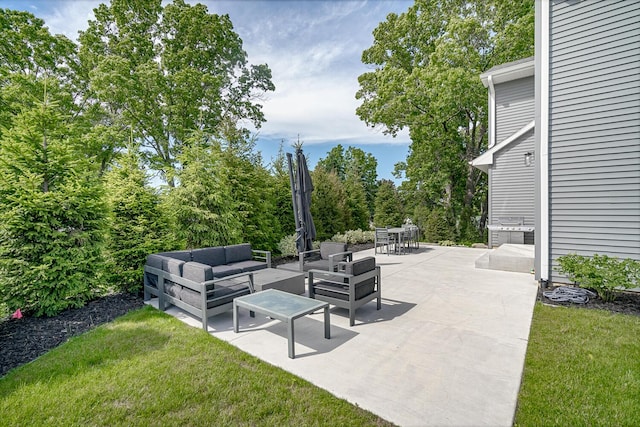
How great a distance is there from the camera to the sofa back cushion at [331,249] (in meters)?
6.39

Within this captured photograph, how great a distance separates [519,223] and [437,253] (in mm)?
3120

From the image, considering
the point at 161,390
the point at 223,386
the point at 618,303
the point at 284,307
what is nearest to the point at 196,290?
the point at 284,307

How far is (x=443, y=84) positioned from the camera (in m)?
14.1

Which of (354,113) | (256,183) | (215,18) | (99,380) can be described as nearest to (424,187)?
(354,113)

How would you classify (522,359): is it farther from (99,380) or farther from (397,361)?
(99,380)

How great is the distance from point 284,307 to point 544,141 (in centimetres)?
626

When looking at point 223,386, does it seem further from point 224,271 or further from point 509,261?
point 509,261

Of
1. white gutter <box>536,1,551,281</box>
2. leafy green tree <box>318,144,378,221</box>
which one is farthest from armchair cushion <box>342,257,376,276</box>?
leafy green tree <box>318,144,378,221</box>

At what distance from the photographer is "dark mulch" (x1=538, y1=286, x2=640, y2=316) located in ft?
15.0

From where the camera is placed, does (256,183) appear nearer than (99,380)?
No

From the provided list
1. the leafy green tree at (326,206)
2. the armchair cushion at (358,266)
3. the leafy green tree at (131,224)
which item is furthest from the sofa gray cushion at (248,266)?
the leafy green tree at (326,206)

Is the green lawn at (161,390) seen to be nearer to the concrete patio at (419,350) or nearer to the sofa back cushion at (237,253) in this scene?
the concrete patio at (419,350)

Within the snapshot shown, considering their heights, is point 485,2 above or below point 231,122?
above

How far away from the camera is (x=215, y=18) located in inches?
611
